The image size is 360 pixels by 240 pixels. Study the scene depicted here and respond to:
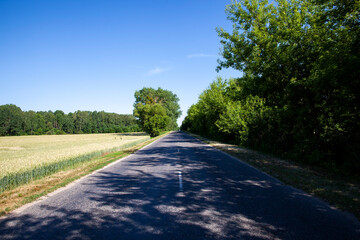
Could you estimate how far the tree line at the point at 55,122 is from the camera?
80.1 metres

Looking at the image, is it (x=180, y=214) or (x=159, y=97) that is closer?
(x=180, y=214)

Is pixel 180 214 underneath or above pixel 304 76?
underneath

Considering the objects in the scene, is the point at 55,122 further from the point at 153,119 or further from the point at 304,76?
the point at 304,76

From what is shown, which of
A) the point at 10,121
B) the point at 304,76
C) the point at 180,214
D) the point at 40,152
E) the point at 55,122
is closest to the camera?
the point at 180,214

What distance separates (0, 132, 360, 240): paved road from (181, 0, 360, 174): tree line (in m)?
4.25

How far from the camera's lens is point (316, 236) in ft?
10.2

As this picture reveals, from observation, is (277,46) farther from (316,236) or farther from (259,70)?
(316,236)

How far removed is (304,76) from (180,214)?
9.83 metres

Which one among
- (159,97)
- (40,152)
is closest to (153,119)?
(40,152)

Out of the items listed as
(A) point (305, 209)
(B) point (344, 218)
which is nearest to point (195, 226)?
(A) point (305, 209)

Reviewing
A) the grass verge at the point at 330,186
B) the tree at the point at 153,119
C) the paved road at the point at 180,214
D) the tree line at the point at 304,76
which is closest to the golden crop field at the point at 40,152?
the paved road at the point at 180,214

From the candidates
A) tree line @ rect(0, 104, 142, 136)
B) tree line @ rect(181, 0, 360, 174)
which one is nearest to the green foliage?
tree line @ rect(0, 104, 142, 136)

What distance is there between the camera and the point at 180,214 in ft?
13.0

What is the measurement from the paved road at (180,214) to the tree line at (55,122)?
211 feet
